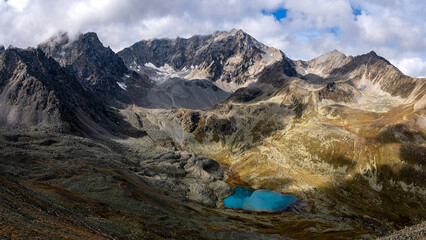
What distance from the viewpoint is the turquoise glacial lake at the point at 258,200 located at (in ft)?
456

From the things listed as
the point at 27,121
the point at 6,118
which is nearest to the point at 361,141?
the point at 27,121

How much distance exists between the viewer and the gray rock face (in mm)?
129750

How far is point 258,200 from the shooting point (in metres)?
152

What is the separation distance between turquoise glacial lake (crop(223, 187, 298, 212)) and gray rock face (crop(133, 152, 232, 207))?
647 cm

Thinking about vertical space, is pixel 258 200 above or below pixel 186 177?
below

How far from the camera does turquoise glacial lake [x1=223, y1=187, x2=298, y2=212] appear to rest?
456 ft

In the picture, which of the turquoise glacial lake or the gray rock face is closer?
the gray rock face

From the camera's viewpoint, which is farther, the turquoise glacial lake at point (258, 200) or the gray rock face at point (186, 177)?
the turquoise glacial lake at point (258, 200)

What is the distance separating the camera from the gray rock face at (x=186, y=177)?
426ft

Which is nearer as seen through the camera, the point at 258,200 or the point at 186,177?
the point at 258,200

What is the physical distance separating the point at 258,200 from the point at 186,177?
45469mm

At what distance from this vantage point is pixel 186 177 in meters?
163

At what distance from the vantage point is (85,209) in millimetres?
54406

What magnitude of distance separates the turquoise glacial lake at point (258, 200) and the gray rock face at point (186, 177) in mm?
6471
